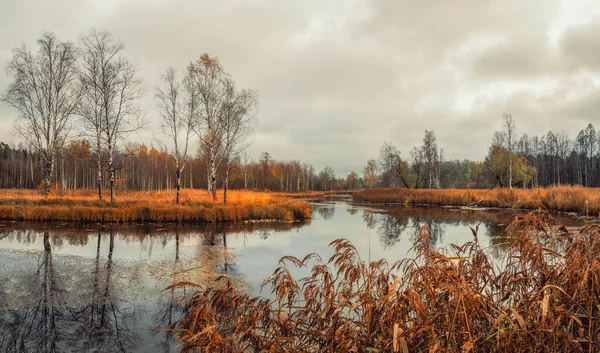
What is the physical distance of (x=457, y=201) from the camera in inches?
1614

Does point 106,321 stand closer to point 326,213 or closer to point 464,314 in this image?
point 464,314

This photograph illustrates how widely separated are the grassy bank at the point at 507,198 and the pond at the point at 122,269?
37.8ft

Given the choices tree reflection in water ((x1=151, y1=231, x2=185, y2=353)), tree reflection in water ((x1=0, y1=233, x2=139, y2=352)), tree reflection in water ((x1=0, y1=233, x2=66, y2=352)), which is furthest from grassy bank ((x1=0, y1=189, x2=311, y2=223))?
tree reflection in water ((x1=151, y1=231, x2=185, y2=353))

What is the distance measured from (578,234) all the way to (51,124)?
33130 mm

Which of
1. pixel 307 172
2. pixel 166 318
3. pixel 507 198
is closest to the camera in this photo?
pixel 166 318

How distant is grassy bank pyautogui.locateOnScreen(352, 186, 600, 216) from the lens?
27.8 meters

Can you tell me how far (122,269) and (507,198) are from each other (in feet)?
127

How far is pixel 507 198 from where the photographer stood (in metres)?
36.0

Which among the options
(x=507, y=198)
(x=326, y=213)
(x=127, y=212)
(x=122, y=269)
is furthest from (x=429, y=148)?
(x=122, y=269)

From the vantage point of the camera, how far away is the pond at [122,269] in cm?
558

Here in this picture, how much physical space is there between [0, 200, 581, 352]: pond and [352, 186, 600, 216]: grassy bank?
1151 cm

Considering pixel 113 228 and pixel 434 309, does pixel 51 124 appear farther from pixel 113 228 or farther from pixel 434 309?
pixel 434 309

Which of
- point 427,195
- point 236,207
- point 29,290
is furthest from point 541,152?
point 29,290

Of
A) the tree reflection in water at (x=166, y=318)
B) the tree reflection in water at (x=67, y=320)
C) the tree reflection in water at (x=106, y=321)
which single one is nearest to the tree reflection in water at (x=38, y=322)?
the tree reflection in water at (x=67, y=320)
